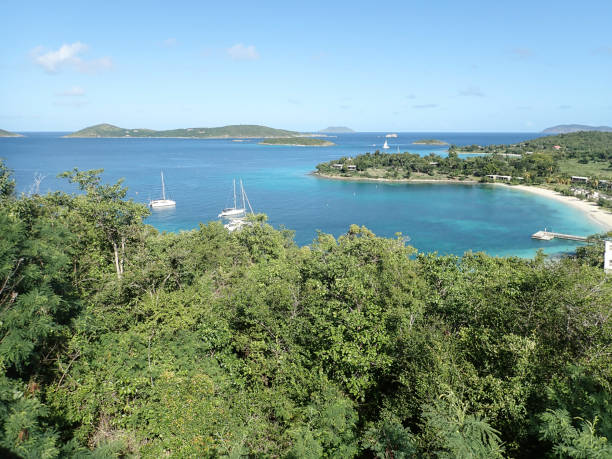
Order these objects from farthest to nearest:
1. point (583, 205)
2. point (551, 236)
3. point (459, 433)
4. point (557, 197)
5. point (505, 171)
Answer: point (505, 171) < point (557, 197) < point (583, 205) < point (551, 236) < point (459, 433)

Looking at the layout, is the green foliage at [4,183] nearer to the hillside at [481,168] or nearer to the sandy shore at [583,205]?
the sandy shore at [583,205]

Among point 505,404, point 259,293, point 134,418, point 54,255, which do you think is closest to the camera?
point 505,404

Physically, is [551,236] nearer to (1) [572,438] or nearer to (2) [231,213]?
(2) [231,213]

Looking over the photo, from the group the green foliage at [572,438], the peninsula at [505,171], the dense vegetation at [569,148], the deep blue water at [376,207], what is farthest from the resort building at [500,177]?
the green foliage at [572,438]

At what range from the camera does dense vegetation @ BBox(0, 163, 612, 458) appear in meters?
6.87

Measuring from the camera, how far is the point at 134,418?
8102 mm

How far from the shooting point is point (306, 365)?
9.87m

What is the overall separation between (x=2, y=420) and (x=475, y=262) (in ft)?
58.5

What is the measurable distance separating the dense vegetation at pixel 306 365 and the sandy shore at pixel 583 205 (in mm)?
62015

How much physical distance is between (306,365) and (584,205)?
83.4 meters

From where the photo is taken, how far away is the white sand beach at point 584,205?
60003 mm

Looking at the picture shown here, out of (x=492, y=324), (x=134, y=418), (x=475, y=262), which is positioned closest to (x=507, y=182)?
(x=475, y=262)

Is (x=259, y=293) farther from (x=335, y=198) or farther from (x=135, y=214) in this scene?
(x=335, y=198)

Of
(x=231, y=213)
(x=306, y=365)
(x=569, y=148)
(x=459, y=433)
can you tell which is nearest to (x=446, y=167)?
(x=231, y=213)
